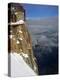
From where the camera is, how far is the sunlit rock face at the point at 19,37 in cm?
205

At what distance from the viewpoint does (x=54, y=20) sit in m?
2.21

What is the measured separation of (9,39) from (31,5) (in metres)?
0.39

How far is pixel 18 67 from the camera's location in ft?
6.76

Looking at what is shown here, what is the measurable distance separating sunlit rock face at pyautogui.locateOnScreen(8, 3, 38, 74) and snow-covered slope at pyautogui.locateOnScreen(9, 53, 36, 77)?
0.03 metres

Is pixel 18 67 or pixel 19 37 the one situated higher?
pixel 19 37

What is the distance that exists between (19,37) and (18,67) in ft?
0.91

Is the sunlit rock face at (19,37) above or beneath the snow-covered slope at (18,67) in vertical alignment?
above

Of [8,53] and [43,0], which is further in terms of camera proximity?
[43,0]

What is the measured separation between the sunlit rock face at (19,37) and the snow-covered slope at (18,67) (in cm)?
3

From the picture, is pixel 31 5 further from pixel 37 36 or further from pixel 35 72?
pixel 35 72

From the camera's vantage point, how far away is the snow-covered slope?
204cm

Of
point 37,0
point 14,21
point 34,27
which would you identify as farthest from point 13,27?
point 37,0

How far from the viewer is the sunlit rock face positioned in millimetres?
2047

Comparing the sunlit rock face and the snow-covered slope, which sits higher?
the sunlit rock face
